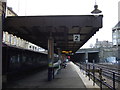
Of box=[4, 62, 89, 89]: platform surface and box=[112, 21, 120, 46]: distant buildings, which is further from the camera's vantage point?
box=[112, 21, 120, 46]: distant buildings

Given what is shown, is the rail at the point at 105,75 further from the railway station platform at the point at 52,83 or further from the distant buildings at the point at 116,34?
the distant buildings at the point at 116,34

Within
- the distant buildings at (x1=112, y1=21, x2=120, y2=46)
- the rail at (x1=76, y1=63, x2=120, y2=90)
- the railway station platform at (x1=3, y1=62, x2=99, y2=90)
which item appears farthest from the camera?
the distant buildings at (x1=112, y1=21, x2=120, y2=46)

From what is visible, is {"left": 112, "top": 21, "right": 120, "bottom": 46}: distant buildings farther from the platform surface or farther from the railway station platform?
the platform surface

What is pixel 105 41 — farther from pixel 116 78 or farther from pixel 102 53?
pixel 116 78

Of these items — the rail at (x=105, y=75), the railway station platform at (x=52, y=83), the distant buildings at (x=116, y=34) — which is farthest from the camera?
the distant buildings at (x=116, y=34)

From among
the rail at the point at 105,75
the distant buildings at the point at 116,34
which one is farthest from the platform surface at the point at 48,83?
the distant buildings at the point at 116,34

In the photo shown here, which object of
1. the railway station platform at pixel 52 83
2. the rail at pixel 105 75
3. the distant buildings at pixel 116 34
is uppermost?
the distant buildings at pixel 116 34

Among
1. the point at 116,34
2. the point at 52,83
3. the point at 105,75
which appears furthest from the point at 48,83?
the point at 116,34

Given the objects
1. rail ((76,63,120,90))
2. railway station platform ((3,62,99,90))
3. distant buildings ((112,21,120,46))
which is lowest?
railway station platform ((3,62,99,90))

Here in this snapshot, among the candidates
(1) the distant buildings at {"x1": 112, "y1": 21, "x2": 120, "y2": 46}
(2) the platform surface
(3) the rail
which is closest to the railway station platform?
(2) the platform surface

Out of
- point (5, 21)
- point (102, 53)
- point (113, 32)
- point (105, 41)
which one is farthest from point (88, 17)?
point (105, 41)

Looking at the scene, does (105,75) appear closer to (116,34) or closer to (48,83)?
(48,83)

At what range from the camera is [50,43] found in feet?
47.5

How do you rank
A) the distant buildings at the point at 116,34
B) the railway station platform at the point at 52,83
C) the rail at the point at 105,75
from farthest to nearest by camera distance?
the distant buildings at the point at 116,34, the railway station platform at the point at 52,83, the rail at the point at 105,75
